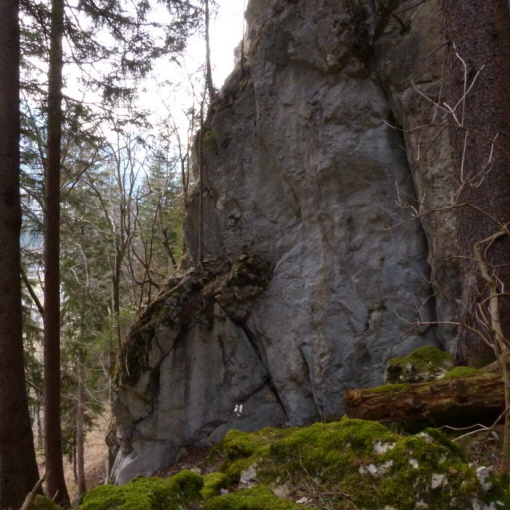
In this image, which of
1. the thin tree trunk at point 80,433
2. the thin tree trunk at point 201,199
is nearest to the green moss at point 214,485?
the thin tree trunk at point 201,199

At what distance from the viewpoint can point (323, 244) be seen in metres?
9.41

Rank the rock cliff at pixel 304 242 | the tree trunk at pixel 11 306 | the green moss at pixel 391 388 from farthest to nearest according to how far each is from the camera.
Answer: the rock cliff at pixel 304 242
the tree trunk at pixel 11 306
the green moss at pixel 391 388

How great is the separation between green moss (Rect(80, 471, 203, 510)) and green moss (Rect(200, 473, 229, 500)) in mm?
198

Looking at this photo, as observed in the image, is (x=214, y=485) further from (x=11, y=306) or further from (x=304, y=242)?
(x=304, y=242)

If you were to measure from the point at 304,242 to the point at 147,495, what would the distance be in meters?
7.31

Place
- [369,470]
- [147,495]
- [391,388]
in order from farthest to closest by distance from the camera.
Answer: [391,388] → [369,470] → [147,495]

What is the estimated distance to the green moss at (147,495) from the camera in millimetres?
2641

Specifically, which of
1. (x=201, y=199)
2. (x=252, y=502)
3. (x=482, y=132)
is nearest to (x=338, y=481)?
(x=252, y=502)

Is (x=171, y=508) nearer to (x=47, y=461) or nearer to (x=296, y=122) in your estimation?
(x=47, y=461)

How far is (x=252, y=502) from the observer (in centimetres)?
286

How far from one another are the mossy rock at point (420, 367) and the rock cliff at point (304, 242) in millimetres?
2221

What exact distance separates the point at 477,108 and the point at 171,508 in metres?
4.60

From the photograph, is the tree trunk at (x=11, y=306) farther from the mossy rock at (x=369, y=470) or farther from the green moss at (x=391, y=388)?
the green moss at (x=391, y=388)

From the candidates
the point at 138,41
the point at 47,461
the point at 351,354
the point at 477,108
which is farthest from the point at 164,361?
the point at 477,108
